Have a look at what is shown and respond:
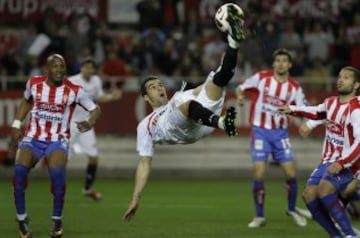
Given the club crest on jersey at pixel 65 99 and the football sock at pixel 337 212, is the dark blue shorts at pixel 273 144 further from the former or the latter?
the football sock at pixel 337 212

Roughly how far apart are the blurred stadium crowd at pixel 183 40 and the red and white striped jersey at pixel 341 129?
9.67 m

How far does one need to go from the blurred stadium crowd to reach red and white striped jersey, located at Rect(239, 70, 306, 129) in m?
6.55

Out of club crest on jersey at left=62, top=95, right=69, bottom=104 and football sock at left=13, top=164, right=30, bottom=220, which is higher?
club crest on jersey at left=62, top=95, right=69, bottom=104

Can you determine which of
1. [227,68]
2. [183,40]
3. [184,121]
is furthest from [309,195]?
[183,40]

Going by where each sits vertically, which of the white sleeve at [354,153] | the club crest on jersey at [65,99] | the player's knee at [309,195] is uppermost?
the club crest on jersey at [65,99]

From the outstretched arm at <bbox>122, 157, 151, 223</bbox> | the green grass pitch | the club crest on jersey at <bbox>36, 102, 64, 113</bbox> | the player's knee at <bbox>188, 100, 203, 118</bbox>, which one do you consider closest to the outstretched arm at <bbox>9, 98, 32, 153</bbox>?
the club crest on jersey at <bbox>36, 102, 64, 113</bbox>

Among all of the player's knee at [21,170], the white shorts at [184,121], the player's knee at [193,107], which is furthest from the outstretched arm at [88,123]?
the player's knee at [193,107]

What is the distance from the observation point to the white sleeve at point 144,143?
11492mm

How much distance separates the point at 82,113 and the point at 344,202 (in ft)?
21.7

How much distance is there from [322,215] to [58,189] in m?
3.09

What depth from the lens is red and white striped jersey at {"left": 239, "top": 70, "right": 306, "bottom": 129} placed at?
15.0 metres

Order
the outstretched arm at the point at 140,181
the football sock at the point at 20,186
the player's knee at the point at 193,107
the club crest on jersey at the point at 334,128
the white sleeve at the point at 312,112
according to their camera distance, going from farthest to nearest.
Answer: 1. the football sock at the point at 20,186
2. the white sleeve at the point at 312,112
3. the club crest on jersey at the point at 334,128
4. the player's knee at the point at 193,107
5. the outstretched arm at the point at 140,181

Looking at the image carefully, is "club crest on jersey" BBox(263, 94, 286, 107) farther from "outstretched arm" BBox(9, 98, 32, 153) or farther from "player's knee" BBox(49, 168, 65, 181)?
"player's knee" BBox(49, 168, 65, 181)

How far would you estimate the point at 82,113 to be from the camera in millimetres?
17766
